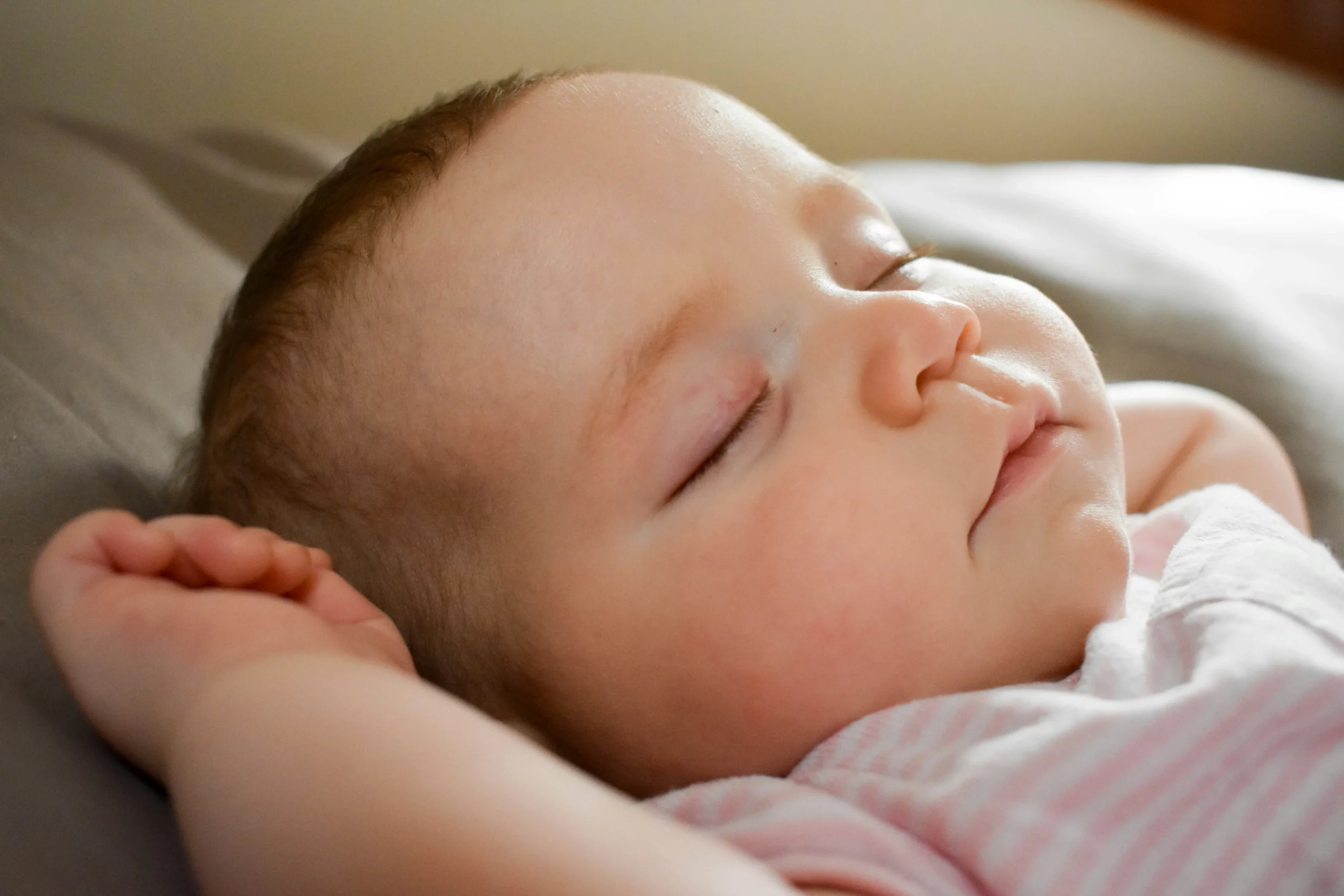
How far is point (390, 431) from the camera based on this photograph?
0.72 metres

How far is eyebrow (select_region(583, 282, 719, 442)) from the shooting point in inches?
26.9

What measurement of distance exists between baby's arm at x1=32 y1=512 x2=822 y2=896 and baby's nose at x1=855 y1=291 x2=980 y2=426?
29 centimetres

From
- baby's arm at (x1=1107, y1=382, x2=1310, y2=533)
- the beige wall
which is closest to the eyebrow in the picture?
baby's arm at (x1=1107, y1=382, x2=1310, y2=533)

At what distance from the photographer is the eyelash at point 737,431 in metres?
0.69

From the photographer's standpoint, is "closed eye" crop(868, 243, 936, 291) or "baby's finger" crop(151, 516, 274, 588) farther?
"closed eye" crop(868, 243, 936, 291)

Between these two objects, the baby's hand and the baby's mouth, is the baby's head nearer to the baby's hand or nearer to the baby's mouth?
the baby's mouth

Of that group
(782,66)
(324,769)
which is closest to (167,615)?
(324,769)

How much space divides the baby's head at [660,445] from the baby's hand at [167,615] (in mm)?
103

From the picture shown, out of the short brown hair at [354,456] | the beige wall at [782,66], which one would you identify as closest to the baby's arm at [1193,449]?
the short brown hair at [354,456]

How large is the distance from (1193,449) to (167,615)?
889 millimetres

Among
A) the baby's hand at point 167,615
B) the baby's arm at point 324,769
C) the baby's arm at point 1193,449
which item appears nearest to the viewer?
the baby's arm at point 324,769

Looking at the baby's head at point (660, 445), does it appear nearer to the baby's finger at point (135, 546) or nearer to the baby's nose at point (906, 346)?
the baby's nose at point (906, 346)

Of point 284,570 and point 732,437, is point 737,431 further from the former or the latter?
point 284,570

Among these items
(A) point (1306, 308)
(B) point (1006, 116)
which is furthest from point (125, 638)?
(B) point (1006, 116)
